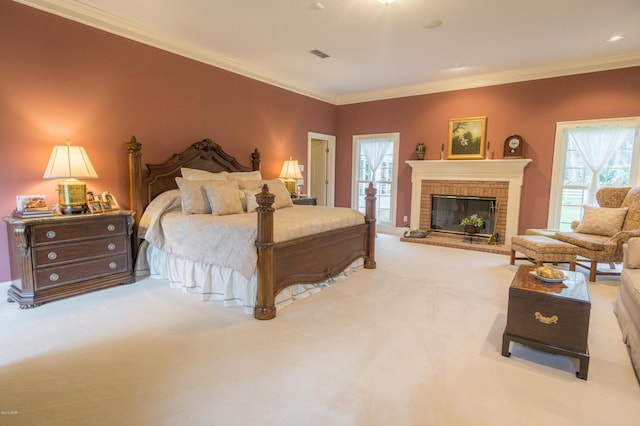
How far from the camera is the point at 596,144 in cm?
500

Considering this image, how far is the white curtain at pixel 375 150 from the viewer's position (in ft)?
23.1

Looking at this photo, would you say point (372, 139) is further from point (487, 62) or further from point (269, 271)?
point (269, 271)

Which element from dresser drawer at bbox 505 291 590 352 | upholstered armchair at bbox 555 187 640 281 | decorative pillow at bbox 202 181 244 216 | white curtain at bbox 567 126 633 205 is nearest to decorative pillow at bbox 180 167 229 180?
decorative pillow at bbox 202 181 244 216

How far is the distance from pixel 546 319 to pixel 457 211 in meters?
4.38

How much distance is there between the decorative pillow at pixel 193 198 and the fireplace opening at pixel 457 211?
14.5 ft

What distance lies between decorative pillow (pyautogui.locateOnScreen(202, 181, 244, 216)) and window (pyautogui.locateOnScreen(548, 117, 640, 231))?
16.1 ft

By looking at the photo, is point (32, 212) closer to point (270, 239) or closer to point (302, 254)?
point (270, 239)

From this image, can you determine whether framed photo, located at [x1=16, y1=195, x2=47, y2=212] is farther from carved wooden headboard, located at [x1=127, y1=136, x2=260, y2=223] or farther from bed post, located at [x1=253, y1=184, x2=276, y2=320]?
bed post, located at [x1=253, y1=184, x2=276, y2=320]

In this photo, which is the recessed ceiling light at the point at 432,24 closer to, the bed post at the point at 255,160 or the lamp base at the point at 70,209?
the bed post at the point at 255,160

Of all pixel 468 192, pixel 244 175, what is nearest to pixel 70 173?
pixel 244 175

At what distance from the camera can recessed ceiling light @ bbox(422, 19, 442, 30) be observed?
3.64m

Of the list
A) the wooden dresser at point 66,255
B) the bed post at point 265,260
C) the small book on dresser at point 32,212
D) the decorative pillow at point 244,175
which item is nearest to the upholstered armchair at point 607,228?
the bed post at point 265,260

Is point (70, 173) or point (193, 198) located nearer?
point (70, 173)

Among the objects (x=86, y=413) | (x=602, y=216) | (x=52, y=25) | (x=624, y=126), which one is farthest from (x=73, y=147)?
(x=624, y=126)
